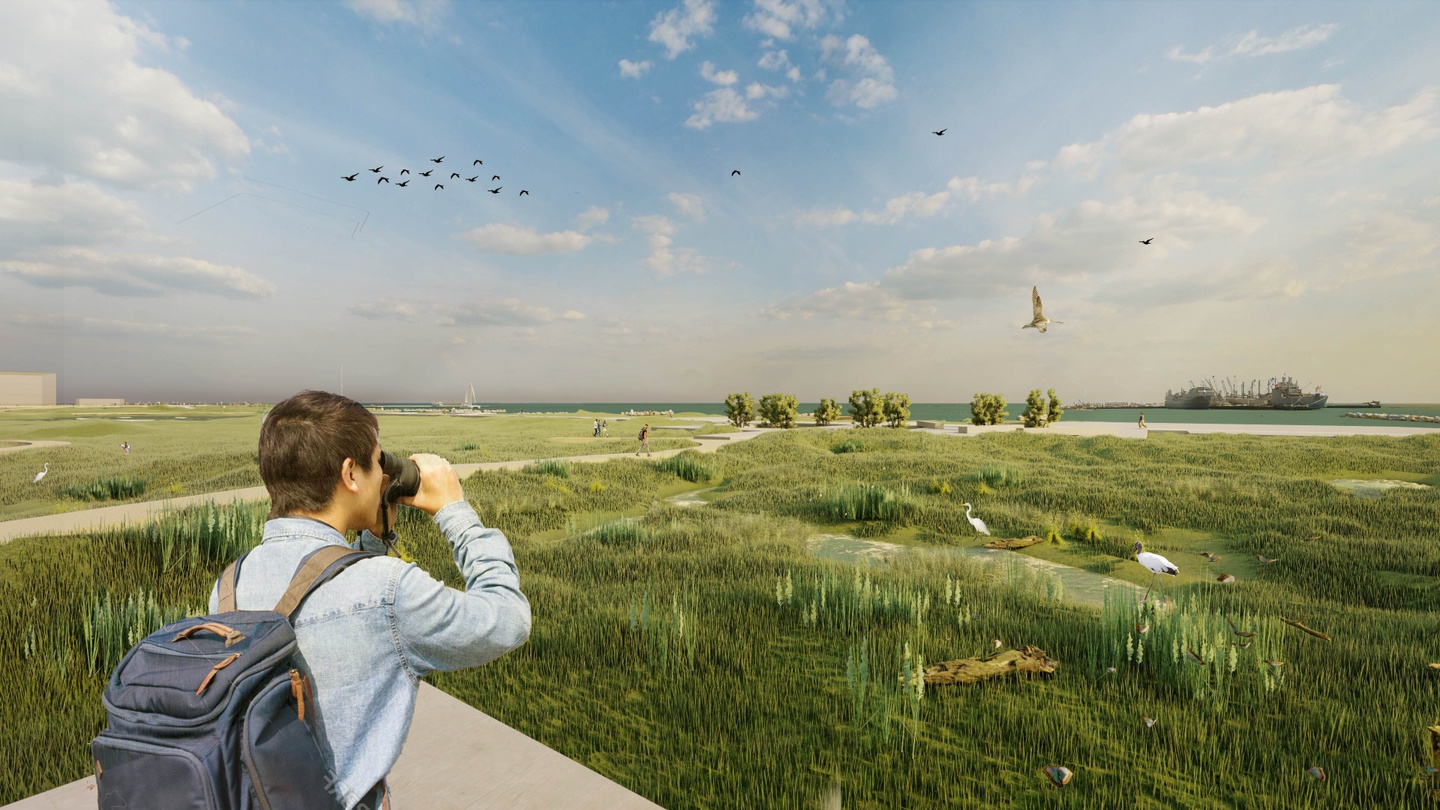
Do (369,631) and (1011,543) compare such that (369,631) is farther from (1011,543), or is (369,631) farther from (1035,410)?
(1035,410)

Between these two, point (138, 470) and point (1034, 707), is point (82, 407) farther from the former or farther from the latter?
point (1034, 707)

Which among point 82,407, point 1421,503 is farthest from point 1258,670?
point 82,407

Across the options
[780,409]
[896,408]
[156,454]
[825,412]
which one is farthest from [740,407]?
[156,454]

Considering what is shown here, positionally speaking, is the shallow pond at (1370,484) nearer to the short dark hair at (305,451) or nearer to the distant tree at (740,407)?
the short dark hair at (305,451)

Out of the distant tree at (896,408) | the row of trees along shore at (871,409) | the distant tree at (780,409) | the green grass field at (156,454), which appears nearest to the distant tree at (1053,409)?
the row of trees along shore at (871,409)

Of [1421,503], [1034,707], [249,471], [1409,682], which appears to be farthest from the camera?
[249,471]

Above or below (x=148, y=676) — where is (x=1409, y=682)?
below

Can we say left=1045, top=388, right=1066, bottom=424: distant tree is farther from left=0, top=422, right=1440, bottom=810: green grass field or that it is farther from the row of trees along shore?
left=0, top=422, right=1440, bottom=810: green grass field

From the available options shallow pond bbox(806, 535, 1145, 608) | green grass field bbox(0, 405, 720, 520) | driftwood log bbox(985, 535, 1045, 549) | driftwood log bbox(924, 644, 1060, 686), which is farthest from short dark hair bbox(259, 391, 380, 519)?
green grass field bbox(0, 405, 720, 520)

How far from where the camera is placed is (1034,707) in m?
3.89

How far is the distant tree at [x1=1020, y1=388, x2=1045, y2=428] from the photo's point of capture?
37.8m

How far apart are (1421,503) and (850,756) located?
1282 centimetres

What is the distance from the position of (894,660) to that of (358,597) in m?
4.02

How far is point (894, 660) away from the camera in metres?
4.54
